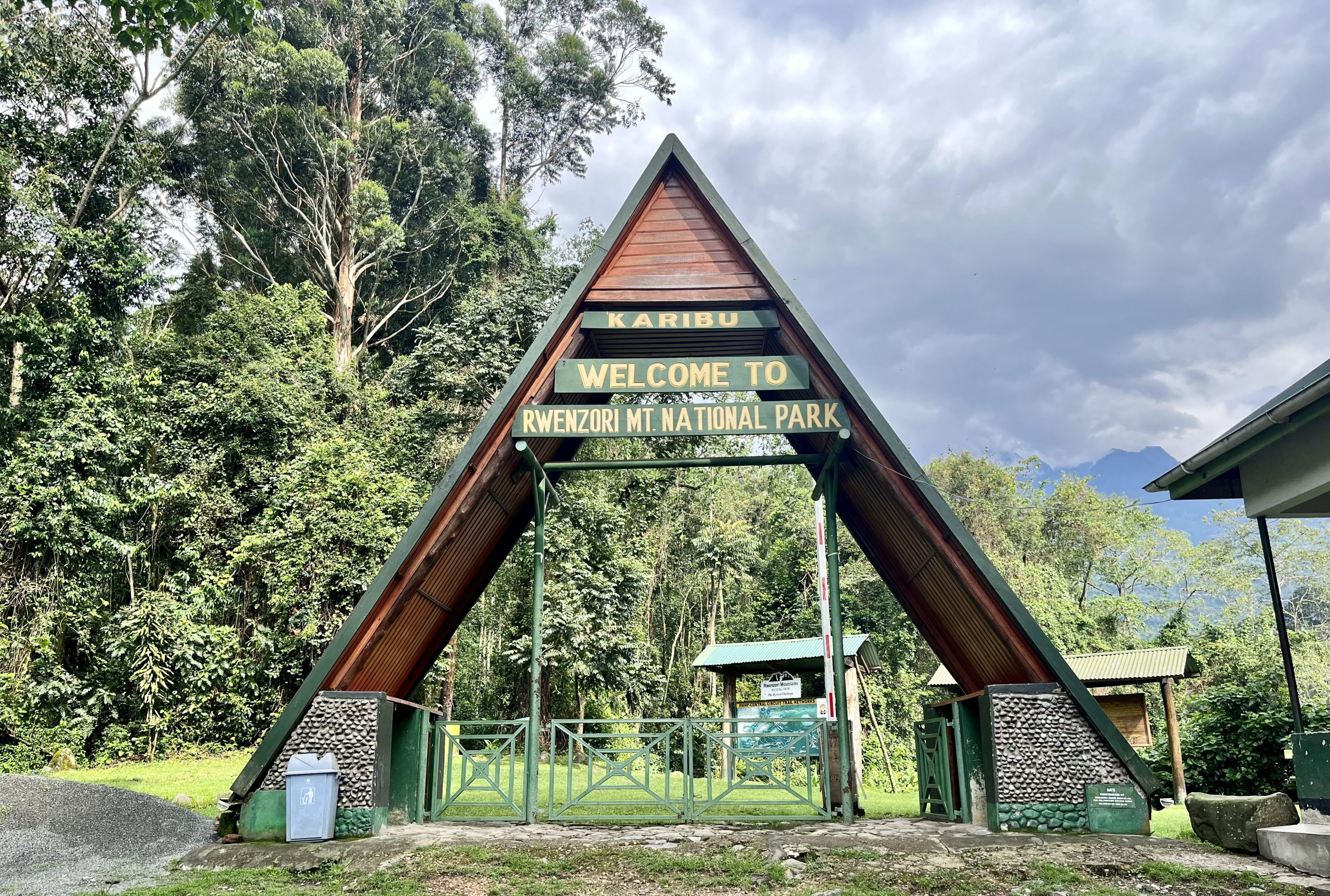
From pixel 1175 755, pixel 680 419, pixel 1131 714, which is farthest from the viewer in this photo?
pixel 1131 714

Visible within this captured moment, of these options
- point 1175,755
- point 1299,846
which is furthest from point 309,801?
point 1175,755

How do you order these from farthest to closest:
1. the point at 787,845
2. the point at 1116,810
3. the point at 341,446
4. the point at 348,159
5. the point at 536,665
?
1. the point at 348,159
2. the point at 341,446
3. the point at 536,665
4. the point at 1116,810
5. the point at 787,845

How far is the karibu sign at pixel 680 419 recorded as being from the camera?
972 cm

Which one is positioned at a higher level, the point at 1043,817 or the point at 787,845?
the point at 1043,817

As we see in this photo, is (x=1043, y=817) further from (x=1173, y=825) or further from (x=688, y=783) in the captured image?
(x=688, y=783)

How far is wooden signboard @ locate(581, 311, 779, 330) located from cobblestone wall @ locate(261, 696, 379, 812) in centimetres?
485

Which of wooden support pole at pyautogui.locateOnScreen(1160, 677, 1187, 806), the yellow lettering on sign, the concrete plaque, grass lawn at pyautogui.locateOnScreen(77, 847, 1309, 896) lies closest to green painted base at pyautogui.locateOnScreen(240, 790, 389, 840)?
grass lawn at pyautogui.locateOnScreen(77, 847, 1309, 896)

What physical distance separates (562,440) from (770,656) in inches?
292

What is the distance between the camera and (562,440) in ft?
38.3

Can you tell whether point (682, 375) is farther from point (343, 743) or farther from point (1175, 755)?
point (1175, 755)

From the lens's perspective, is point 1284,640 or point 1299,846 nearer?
point 1299,846

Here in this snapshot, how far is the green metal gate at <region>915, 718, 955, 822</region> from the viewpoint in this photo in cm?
989

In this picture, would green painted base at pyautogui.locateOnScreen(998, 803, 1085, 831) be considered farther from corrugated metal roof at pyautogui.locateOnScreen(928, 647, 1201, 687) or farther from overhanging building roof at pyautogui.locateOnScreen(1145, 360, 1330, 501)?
corrugated metal roof at pyautogui.locateOnScreen(928, 647, 1201, 687)

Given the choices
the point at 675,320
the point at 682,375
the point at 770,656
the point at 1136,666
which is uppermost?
the point at 675,320
